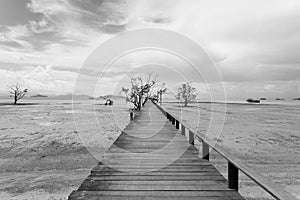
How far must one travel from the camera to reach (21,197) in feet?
18.0

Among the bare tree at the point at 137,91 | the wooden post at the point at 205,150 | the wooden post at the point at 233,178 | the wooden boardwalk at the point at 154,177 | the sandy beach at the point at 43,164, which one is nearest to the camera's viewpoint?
the wooden boardwalk at the point at 154,177

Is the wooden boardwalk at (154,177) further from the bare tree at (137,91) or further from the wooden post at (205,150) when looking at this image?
the bare tree at (137,91)

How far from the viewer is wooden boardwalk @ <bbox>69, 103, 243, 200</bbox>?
10.3 ft

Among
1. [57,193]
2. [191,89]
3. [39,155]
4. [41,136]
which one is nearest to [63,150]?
[39,155]

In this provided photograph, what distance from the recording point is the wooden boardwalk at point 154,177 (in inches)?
124

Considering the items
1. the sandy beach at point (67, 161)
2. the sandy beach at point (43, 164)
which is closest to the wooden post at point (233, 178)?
the sandy beach at point (67, 161)

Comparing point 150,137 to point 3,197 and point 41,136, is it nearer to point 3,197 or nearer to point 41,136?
point 3,197

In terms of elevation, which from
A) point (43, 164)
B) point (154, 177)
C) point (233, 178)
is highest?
point (233, 178)

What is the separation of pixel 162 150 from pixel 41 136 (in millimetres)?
10159

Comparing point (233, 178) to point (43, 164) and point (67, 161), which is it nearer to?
point (67, 161)

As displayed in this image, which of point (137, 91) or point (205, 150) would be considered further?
point (137, 91)

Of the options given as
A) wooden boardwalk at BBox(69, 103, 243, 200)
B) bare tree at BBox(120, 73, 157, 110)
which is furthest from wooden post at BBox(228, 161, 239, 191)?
bare tree at BBox(120, 73, 157, 110)

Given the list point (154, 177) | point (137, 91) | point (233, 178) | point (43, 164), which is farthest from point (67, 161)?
point (137, 91)

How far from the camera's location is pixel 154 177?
382 cm
